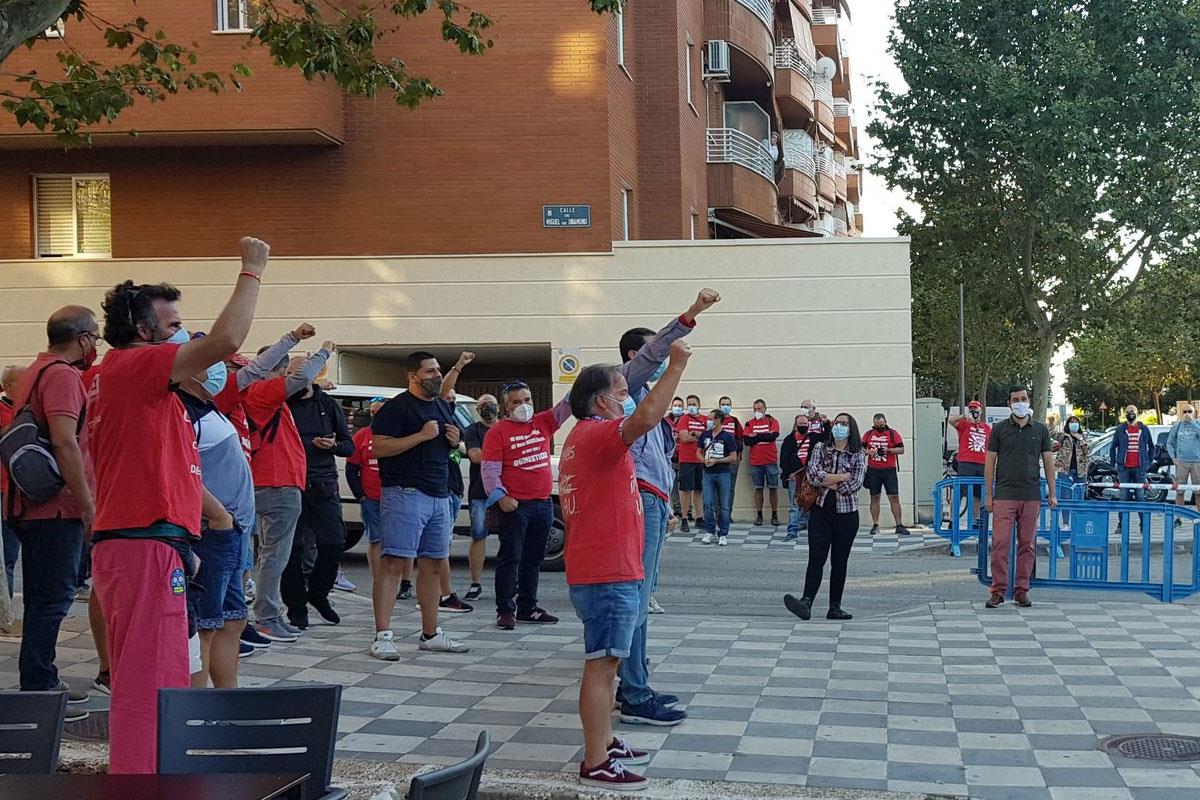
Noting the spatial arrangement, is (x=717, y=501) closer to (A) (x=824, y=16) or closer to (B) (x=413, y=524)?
(B) (x=413, y=524)

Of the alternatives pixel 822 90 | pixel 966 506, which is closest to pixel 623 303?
pixel 966 506

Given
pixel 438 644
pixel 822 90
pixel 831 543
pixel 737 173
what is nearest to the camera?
pixel 438 644

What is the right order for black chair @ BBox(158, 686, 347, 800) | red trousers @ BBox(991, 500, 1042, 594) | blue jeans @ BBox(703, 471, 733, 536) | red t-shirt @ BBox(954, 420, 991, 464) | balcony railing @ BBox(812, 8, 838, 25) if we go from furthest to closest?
balcony railing @ BBox(812, 8, 838, 25), red t-shirt @ BBox(954, 420, 991, 464), blue jeans @ BBox(703, 471, 733, 536), red trousers @ BBox(991, 500, 1042, 594), black chair @ BBox(158, 686, 347, 800)

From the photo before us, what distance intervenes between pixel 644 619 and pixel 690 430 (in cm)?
1261

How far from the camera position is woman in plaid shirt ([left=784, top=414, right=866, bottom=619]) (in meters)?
10.6

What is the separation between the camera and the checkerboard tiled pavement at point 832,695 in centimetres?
609

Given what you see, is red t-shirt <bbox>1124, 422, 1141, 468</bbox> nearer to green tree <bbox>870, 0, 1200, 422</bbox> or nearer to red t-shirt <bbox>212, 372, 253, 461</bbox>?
green tree <bbox>870, 0, 1200, 422</bbox>

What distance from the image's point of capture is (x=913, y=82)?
31984mm

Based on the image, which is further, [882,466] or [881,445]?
[882,466]

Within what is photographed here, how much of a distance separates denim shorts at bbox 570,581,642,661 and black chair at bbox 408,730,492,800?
8.61 ft

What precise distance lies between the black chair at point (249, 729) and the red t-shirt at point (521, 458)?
6.65 m

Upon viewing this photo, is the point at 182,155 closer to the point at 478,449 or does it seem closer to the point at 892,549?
the point at 478,449

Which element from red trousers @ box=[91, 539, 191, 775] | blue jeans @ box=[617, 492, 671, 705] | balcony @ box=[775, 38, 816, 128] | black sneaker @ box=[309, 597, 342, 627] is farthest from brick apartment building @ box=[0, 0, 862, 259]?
red trousers @ box=[91, 539, 191, 775]

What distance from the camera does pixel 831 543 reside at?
35.5ft
